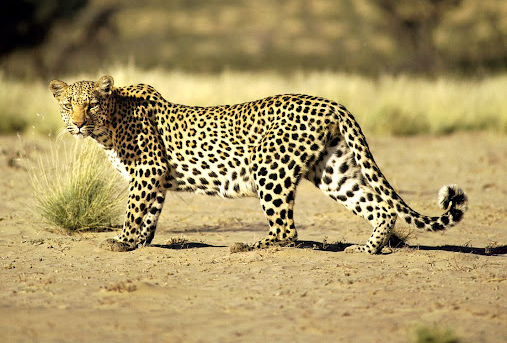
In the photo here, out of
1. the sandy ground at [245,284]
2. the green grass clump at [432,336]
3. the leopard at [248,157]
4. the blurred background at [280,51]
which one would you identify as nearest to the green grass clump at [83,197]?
the sandy ground at [245,284]

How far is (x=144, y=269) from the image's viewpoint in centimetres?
718

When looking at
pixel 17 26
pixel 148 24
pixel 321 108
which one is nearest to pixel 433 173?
pixel 321 108

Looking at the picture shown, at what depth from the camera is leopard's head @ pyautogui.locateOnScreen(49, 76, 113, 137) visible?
25.8 feet

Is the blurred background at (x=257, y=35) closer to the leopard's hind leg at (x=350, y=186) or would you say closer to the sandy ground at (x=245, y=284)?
the sandy ground at (x=245, y=284)

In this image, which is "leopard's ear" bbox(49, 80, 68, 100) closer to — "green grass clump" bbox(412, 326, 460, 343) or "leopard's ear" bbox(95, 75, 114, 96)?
"leopard's ear" bbox(95, 75, 114, 96)

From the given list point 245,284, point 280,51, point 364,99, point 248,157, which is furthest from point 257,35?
point 245,284

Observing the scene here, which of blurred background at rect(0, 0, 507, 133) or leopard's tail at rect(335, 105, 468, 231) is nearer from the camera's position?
leopard's tail at rect(335, 105, 468, 231)

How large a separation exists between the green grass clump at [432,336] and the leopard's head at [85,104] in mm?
4168

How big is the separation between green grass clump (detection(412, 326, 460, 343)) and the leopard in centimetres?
273

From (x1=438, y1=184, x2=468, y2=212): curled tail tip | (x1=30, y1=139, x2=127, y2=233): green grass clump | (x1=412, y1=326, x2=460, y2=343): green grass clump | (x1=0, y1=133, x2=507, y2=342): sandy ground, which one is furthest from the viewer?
(x1=30, y1=139, x2=127, y2=233): green grass clump

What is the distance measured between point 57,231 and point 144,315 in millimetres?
3747

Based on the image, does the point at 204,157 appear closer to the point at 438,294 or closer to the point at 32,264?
the point at 32,264

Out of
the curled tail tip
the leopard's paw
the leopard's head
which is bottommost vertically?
the leopard's paw

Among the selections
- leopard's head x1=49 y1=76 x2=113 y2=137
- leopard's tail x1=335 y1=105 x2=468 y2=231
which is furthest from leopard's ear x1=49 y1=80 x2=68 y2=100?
leopard's tail x1=335 y1=105 x2=468 y2=231
